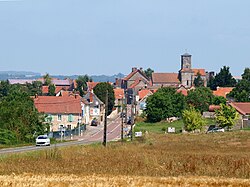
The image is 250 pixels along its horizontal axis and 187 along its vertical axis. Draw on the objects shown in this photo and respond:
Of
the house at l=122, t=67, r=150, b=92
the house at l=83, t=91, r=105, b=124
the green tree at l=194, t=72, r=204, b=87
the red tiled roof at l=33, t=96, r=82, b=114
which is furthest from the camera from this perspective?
the green tree at l=194, t=72, r=204, b=87

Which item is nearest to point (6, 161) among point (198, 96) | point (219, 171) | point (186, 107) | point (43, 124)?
point (219, 171)

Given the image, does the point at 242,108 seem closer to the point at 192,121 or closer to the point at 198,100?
the point at 192,121

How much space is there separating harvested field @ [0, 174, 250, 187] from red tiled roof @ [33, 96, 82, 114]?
73458mm

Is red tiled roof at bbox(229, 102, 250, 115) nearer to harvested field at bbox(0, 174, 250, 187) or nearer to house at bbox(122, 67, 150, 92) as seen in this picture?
harvested field at bbox(0, 174, 250, 187)

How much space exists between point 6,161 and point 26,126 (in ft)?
112

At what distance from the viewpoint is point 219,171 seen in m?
25.0

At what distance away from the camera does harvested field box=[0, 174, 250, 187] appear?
18.1m

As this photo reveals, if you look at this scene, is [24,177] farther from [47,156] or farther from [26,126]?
[26,126]

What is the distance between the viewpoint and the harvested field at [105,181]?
18062 mm

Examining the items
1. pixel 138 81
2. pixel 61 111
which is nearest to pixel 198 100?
pixel 61 111

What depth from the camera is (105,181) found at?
18812 mm

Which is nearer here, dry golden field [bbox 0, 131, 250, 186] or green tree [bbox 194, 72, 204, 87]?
dry golden field [bbox 0, 131, 250, 186]

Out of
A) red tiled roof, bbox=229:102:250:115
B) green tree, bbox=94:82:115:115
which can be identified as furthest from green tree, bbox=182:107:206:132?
green tree, bbox=94:82:115:115

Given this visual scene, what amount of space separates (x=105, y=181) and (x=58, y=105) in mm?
76423
